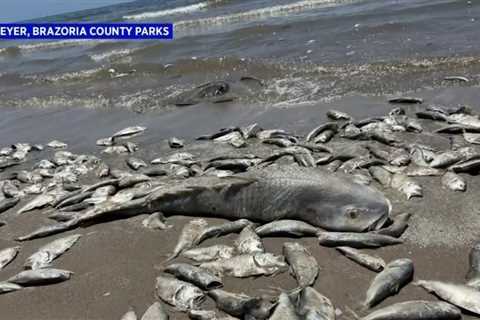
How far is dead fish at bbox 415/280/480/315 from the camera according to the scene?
346 cm

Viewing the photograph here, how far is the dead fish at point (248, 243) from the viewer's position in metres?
4.59

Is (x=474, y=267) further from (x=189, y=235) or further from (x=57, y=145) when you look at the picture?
(x=57, y=145)

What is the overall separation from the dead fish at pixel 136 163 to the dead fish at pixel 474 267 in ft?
15.9

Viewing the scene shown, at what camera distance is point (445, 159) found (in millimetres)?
5816

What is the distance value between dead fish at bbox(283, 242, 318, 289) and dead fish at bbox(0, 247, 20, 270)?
2.90 meters

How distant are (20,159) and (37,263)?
14.9ft

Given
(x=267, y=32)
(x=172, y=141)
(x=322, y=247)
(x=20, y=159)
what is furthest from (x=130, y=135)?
(x=267, y=32)

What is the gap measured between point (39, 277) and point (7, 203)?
8.36 feet

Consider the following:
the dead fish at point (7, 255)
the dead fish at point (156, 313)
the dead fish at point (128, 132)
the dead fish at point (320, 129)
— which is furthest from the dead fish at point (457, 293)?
the dead fish at point (128, 132)

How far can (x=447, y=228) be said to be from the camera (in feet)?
15.3

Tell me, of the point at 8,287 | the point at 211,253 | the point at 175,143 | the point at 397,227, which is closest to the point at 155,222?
the point at 211,253

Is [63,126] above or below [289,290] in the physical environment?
below

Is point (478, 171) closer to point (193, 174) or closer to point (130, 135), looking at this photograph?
point (193, 174)

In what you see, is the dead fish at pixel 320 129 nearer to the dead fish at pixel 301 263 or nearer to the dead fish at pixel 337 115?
the dead fish at pixel 337 115
